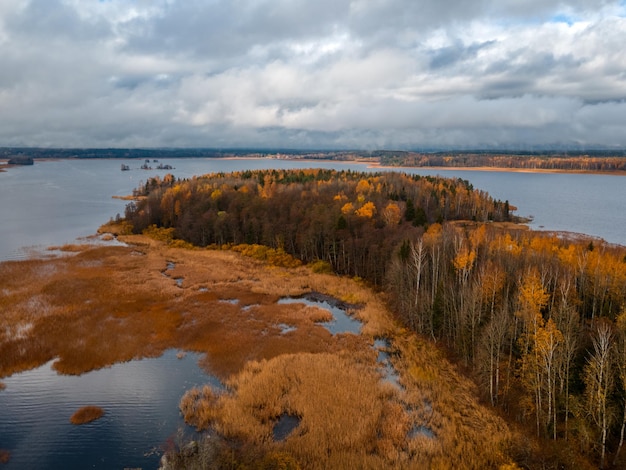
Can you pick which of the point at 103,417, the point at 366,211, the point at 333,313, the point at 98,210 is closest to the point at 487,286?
Result: the point at 333,313

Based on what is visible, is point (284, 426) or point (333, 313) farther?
point (333, 313)

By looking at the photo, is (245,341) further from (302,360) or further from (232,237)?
(232,237)

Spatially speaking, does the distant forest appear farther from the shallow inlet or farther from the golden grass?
the golden grass

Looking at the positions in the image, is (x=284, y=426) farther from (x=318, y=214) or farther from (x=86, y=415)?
(x=318, y=214)

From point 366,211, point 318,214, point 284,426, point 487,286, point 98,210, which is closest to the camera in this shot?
point 284,426

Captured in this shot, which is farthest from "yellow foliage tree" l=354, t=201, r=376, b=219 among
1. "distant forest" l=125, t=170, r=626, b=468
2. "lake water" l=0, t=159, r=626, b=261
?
"lake water" l=0, t=159, r=626, b=261
